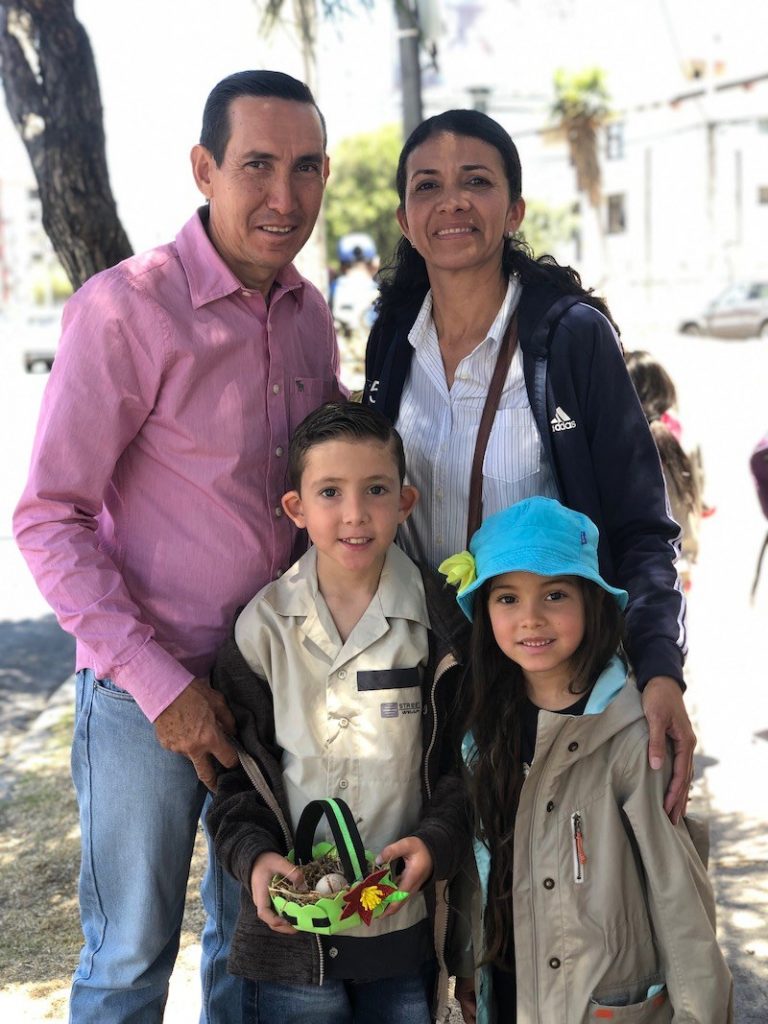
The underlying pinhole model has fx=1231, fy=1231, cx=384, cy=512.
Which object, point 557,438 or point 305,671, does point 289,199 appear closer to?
point 557,438

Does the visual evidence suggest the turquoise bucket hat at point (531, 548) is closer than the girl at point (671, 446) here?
Yes

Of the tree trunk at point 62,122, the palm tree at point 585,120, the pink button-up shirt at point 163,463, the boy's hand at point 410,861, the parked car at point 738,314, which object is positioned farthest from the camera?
the palm tree at point 585,120

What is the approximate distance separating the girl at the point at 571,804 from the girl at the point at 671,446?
279 cm

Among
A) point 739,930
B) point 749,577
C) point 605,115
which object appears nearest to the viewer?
point 739,930

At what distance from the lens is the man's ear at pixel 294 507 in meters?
2.66

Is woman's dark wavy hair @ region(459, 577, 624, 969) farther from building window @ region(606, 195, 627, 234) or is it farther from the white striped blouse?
building window @ region(606, 195, 627, 234)

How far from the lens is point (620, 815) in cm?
254

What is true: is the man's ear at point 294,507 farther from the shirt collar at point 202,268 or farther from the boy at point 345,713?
the shirt collar at point 202,268

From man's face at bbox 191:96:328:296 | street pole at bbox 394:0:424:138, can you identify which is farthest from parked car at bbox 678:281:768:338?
man's face at bbox 191:96:328:296

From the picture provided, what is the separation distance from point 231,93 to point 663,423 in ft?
10.6

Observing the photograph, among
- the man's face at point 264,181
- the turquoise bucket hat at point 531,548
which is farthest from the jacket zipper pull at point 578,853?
the man's face at point 264,181

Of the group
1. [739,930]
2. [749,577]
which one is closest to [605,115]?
[749,577]

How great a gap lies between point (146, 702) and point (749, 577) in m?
6.34

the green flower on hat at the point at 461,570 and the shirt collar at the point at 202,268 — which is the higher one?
the shirt collar at the point at 202,268
